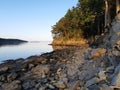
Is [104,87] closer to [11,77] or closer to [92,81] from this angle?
[92,81]

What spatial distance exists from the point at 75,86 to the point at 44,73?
18.6 ft

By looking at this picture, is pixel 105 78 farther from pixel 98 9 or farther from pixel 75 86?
pixel 98 9

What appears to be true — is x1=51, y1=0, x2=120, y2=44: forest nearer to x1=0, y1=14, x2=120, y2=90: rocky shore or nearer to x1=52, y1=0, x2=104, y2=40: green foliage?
x1=52, y1=0, x2=104, y2=40: green foliage

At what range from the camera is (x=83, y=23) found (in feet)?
280

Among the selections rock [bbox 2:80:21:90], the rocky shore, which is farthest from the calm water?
rock [bbox 2:80:21:90]

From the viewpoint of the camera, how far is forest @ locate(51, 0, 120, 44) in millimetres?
68750

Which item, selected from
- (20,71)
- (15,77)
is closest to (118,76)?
(15,77)

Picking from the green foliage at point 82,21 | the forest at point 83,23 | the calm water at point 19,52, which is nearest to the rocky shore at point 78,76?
the calm water at point 19,52

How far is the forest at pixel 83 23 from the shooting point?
6875cm

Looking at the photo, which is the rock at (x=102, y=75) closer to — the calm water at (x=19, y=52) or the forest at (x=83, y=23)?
the calm water at (x=19, y=52)

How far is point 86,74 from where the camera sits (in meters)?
17.9

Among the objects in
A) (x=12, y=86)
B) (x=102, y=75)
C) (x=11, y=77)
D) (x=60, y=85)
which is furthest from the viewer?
(x=11, y=77)

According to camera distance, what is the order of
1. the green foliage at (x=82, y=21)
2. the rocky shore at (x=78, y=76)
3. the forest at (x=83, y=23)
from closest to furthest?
the rocky shore at (x=78, y=76) → the forest at (x=83, y=23) → the green foliage at (x=82, y=21)

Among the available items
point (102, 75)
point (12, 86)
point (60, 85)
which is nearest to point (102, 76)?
point (102, 75)
